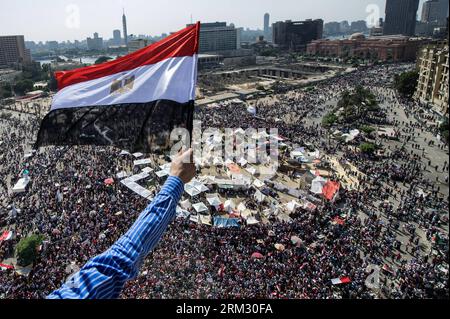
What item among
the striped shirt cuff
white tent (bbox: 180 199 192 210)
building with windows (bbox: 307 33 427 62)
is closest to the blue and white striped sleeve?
the striped shirt cuff

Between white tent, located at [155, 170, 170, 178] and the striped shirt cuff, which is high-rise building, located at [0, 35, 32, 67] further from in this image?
the striped shirt cuff

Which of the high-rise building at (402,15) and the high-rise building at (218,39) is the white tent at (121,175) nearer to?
the high-rise building at (218,39)

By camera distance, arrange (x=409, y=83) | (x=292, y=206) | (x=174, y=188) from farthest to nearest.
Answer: (x=409, y=83)
(x=292, y=206)
(x=174, y=188)

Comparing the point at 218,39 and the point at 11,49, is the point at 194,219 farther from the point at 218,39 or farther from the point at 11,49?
the point at 218,39

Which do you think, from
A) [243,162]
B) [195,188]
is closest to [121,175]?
[195,188]

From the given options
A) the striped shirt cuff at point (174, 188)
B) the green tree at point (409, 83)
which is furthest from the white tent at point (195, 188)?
the green tree at point (409, 83)
